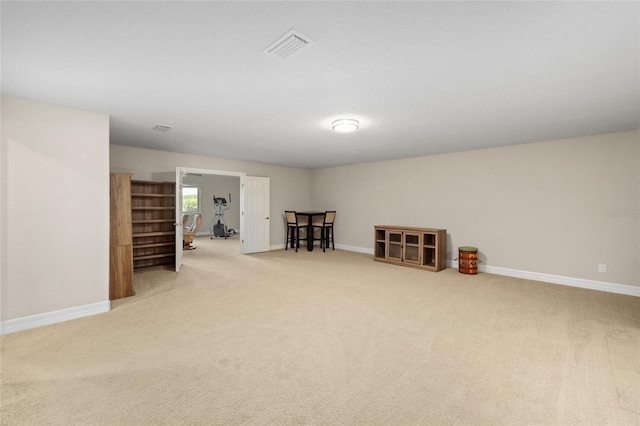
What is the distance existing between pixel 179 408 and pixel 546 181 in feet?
18.5

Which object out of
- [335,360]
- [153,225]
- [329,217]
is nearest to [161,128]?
[153,225]

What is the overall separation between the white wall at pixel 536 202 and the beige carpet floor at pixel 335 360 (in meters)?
0.74

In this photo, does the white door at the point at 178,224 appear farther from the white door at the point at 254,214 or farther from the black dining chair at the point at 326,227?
the black dining chair at the point at 326,227

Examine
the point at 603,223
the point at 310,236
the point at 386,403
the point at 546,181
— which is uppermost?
the point at 546,181

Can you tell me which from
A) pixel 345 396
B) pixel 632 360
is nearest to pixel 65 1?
pixel 345 396

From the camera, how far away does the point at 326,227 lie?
25.4ft

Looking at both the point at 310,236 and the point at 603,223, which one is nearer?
the point at 603,223

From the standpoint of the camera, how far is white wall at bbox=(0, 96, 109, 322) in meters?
2.77

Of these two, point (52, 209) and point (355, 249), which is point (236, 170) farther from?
point (52, 209)

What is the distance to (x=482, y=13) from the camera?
154 centimetres

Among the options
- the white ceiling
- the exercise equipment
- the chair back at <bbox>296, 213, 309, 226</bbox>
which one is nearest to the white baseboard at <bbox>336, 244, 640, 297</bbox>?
the white ceiling

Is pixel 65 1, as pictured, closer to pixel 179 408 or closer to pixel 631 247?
pixel 179 408

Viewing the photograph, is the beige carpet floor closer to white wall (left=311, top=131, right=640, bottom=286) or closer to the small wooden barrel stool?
white wall (left=311, top=131, right=640, bottom=286)

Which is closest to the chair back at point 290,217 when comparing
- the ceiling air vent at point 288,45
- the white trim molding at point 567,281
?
the white trim molding at point 567,281
